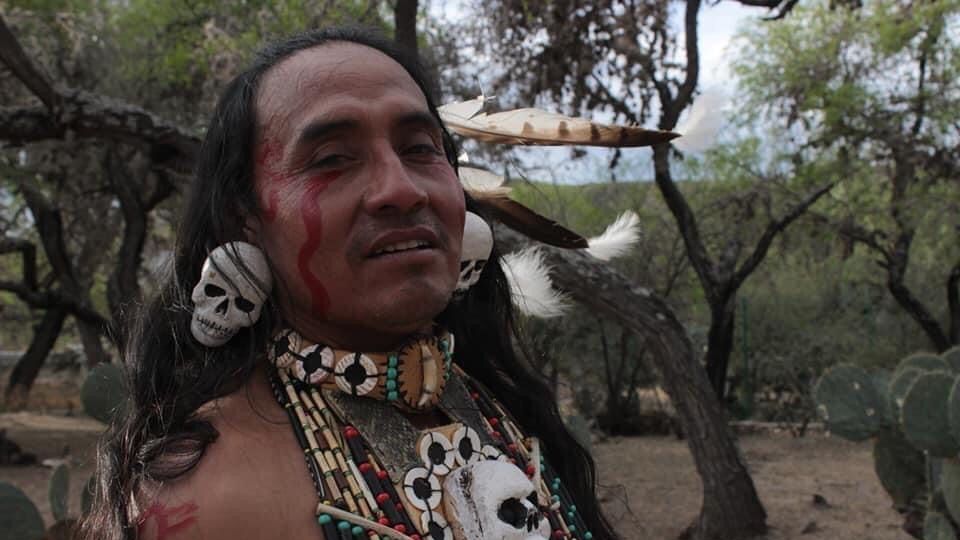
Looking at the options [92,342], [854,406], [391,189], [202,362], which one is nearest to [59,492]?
[202,362]

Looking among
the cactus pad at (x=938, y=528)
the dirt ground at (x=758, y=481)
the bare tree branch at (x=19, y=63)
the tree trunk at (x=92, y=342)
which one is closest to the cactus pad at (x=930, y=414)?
the cactus pad at (x=938, y=528)

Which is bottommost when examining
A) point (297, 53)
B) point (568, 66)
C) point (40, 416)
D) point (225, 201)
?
point (40, 416)

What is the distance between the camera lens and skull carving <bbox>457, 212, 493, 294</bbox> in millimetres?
1797

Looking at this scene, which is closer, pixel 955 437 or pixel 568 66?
pixel 955 437

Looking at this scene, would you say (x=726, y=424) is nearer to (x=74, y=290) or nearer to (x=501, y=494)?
(x=501, y=494)

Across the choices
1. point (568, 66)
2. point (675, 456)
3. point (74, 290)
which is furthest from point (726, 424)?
point (74, 290)

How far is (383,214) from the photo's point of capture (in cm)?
150

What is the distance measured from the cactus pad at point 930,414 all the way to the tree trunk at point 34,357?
12.2 metres

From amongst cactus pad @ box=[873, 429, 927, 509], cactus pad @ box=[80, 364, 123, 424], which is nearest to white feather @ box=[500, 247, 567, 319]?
cactus pad @ box=[80, 364, 123, 424]

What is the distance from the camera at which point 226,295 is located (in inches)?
60.1

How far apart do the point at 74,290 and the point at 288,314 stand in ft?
43.6

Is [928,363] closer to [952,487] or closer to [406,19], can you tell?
[952,487]

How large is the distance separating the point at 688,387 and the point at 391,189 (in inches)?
218

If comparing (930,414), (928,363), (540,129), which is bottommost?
(930,414)
